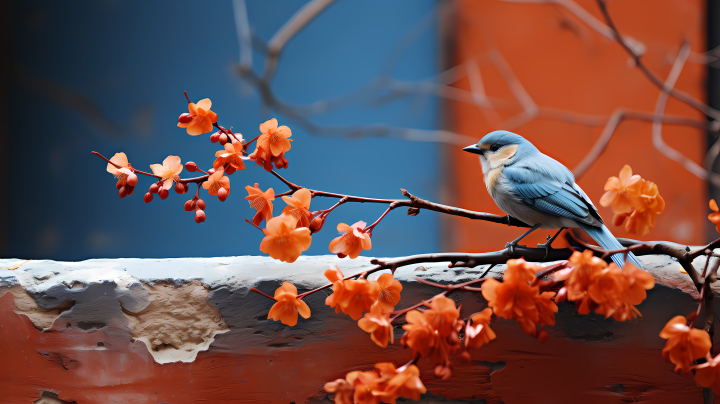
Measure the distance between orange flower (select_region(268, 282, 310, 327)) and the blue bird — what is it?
267mm

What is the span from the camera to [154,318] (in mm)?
581

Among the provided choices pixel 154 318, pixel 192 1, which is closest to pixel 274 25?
pixel 192 1

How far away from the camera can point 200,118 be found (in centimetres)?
48

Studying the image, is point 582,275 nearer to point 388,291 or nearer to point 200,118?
point 388,291

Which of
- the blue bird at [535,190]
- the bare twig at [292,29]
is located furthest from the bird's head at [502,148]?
the bare twig at [292,29]

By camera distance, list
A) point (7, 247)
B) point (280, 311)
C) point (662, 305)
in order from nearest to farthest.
Answer: 1. point (280, 311)
2. point (662, 305)
3. point (7, 247)

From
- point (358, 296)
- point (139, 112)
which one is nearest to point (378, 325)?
point (358, 296)

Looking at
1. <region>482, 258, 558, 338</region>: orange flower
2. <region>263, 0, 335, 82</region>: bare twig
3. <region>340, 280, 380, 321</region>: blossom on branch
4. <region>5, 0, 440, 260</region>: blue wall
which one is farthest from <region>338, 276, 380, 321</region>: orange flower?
<region>263, 0, 335, 82</region>: bare twig

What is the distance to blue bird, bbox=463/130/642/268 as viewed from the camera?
0.52m

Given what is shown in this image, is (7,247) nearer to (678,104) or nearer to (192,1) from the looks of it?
(192,1)

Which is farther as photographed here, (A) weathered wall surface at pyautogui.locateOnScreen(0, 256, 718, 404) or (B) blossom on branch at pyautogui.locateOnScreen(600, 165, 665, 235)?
(A) weathered wall surface at pyautogui.locateOnScreen(0, 256, 718, 404)

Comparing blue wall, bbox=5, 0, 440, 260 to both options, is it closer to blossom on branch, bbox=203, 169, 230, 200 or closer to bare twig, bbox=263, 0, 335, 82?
bare twig, bbox=263, 0, 335, 82

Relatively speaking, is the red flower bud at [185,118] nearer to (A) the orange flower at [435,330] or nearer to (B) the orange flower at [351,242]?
(B) the orange flower at [351,242]

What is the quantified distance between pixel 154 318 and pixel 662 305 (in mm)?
683
